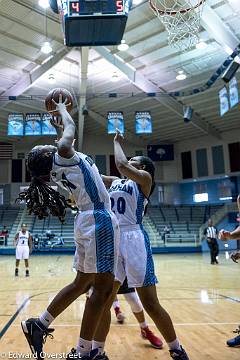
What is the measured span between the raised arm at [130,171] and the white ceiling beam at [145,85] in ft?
41.3

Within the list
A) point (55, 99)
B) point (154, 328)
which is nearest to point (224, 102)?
point (154, 328)

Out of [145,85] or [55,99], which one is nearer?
[55,99]

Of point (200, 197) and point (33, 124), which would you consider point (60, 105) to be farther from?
point (200, 197)

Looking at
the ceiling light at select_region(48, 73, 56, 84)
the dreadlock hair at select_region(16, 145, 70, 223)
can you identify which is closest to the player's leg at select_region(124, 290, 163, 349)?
the dreadlock hair at select_region(16, 145, 70, 223)

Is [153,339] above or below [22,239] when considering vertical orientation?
below

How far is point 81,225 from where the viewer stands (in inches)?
108

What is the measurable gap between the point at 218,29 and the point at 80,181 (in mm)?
12395

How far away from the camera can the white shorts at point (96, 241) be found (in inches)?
104

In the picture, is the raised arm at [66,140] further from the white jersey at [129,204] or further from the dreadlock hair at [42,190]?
the white jersey at [129,204]

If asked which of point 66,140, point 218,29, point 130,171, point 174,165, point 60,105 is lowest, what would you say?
point 130,171

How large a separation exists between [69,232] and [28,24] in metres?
14.6

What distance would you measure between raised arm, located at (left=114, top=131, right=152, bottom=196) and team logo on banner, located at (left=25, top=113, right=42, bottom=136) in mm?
13493

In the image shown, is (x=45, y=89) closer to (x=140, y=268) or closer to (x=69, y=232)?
(x=69, y=232)

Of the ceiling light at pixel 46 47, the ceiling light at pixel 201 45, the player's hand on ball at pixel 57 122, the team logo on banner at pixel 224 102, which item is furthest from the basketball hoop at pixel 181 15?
the player's hand on ball at pixel 57 122
